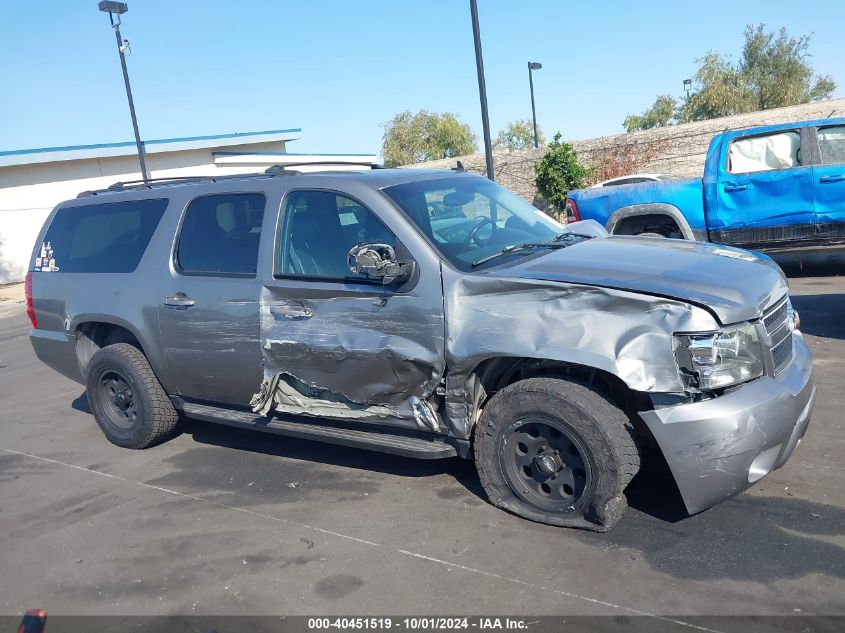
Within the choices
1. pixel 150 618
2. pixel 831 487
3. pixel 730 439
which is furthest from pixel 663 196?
pixel 150 618

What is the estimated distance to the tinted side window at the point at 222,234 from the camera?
16.1 ft

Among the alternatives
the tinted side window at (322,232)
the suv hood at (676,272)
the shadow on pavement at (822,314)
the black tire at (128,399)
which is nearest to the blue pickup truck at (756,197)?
the shadow on pavement at (822,314)

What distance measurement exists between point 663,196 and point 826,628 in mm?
6801

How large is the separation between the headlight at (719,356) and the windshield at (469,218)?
1202 mm

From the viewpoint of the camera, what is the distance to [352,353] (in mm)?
4340

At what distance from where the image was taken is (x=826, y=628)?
2918 millimetres

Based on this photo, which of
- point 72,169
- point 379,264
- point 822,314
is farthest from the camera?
point 72,169

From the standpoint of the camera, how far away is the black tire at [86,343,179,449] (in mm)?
5574

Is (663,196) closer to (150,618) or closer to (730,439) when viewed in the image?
(730,439)

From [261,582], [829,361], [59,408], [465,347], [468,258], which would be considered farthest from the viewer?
[59,408]

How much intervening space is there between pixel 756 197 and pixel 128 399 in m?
7.35

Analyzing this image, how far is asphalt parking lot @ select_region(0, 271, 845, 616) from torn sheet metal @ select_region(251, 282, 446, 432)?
1.86 feet

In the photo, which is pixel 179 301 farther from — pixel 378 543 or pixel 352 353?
pixel 378 543

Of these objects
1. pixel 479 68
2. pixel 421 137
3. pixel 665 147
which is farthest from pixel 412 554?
pixel 421 137
